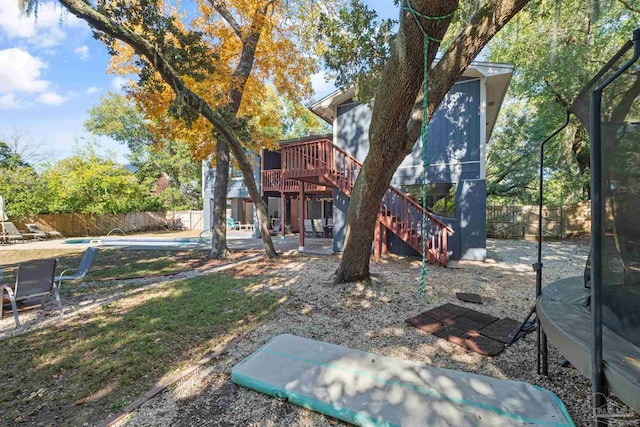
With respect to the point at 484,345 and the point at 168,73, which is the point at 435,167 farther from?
the point at 168,73

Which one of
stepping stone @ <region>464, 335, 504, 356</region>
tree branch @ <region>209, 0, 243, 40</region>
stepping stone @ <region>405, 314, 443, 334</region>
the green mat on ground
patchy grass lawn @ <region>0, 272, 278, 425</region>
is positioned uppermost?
tree branch @ <region>209, 0, 243, 40</region>

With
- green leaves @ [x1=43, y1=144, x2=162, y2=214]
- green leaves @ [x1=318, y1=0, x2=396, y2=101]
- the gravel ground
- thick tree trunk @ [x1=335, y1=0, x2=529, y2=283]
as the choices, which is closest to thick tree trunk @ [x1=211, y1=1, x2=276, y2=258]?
the gravel ground

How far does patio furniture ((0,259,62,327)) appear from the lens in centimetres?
389

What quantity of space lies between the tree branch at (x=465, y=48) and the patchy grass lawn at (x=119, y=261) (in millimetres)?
6495

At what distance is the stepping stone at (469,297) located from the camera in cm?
465

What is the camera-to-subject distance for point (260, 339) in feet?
10.9

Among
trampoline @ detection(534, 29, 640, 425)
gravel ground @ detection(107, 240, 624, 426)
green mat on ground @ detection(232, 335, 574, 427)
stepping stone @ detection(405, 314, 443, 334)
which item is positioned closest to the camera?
trampoline @ detection(534, 29, 640, 425)

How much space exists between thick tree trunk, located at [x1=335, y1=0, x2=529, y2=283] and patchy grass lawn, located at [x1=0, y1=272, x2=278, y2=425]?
236cm

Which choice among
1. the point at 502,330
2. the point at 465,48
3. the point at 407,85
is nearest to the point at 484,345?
the point at 502,330

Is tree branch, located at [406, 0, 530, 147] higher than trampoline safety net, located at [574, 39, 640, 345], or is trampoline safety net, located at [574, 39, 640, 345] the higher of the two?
tree branch, located at [406, 0, 530, 147]

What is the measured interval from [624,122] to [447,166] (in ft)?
23.9

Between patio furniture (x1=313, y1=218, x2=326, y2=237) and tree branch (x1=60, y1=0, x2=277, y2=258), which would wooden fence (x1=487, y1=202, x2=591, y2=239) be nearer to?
patio furniture (x1=313, y1=218, x2=326, y2=237)

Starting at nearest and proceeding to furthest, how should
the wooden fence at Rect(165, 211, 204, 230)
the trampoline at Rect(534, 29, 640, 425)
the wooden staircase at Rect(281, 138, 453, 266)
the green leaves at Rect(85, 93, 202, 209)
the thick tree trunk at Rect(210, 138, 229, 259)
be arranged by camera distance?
the trampoline at Rect(534, 29, 640, 425), the wooden staircase at Rect(281, 138, 453, 266), the thick tree trunk at Rect(210, 138, 229, 259), the wooden fence at Rect(165, 211, 204, 230), the green leaves at Rect(85, 93, 202, 209)

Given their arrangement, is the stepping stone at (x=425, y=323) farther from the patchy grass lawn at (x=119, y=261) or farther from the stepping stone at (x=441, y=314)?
the patchy grass lawn at (x=119, y=261)
